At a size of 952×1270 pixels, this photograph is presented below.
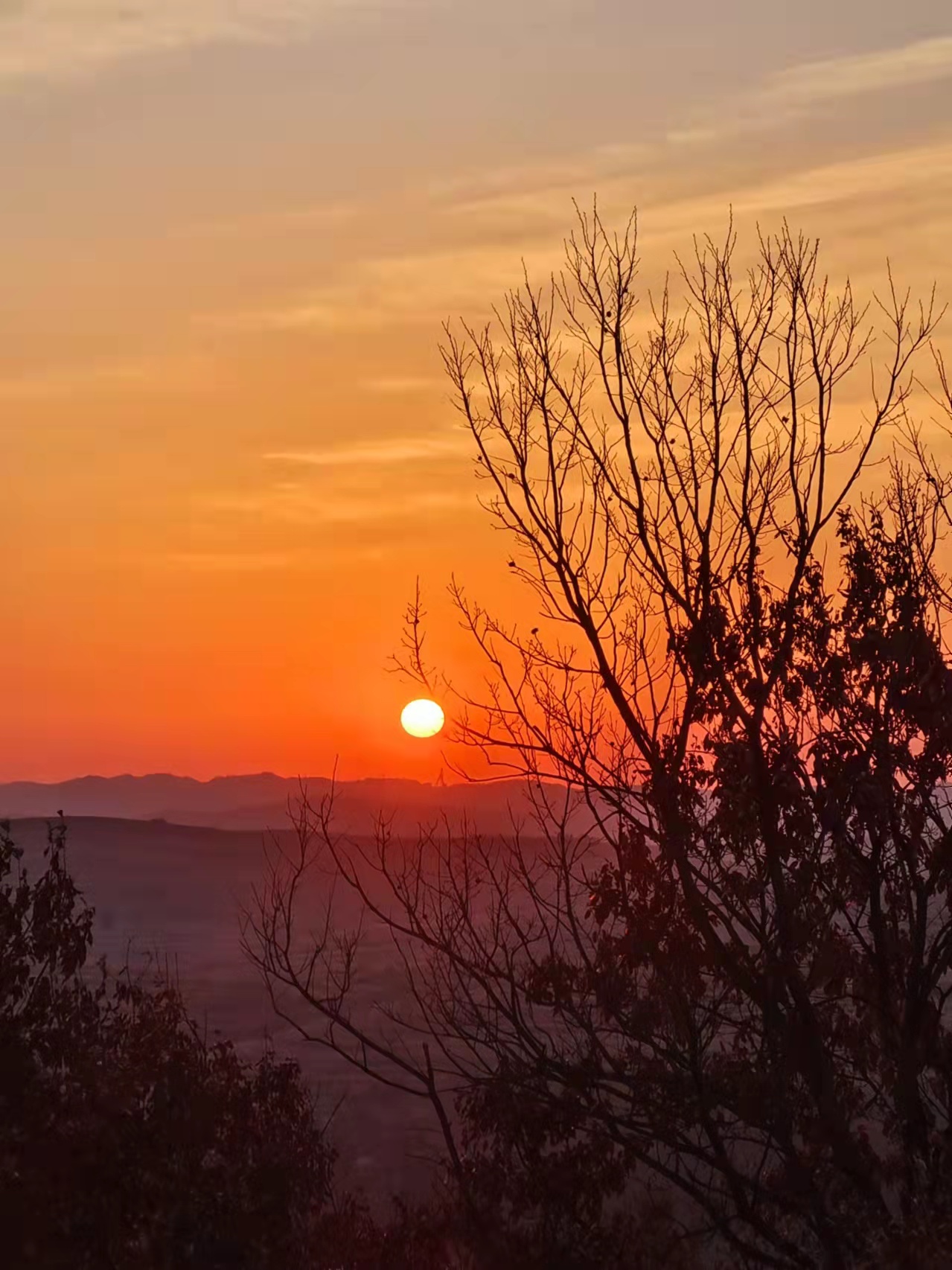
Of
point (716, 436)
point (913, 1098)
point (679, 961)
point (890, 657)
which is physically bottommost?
point (913, 1098)

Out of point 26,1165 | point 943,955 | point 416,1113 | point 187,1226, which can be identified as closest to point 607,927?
point 943,955

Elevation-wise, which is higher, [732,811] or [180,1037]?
[732,811]

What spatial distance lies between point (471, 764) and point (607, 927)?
1.90 metres

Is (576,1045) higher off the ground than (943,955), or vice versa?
(943,955)

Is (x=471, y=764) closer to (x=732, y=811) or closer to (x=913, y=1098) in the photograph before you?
(x=732, y=811)

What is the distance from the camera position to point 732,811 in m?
12.4

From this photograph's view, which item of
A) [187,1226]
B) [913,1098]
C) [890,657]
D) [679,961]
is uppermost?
[890,657]

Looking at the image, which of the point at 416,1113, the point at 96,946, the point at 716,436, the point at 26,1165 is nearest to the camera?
the point at 26,1165

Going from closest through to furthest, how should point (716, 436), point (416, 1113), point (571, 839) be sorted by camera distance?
point (716, 436) → point (571, 839) → point (416, 1113)

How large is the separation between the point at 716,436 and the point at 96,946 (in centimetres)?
7838

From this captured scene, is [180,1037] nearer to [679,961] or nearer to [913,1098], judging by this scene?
[679,961]

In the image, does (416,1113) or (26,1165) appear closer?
(26,1165)

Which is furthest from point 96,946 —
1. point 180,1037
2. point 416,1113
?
point 180,1037

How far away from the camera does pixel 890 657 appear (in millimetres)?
12398
